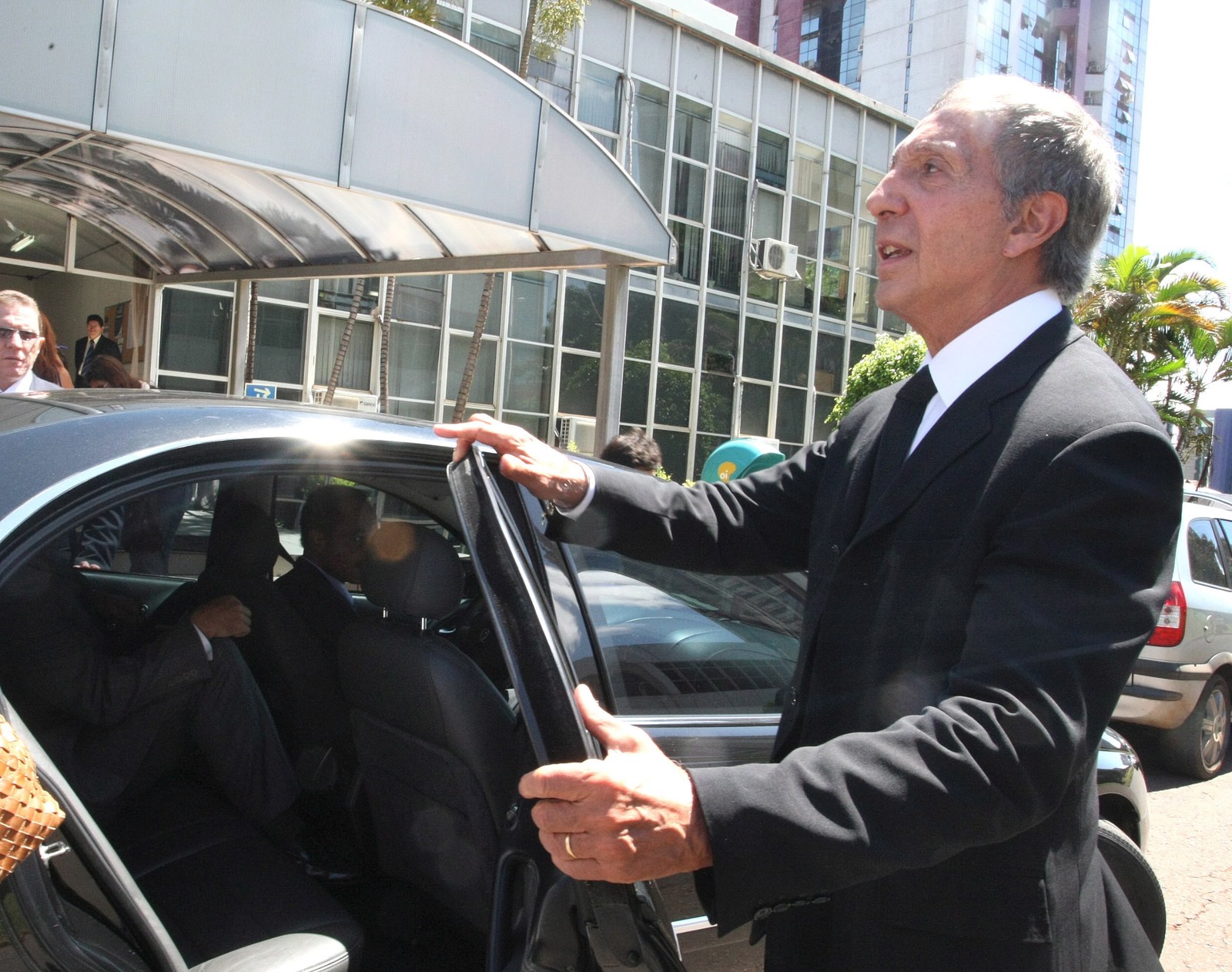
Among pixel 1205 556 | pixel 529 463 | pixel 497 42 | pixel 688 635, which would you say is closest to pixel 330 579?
pixel 688 635

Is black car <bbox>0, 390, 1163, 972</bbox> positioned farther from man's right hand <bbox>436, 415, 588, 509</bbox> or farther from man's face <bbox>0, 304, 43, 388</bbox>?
man's face <bbox>0, 304, 43, 388</bbox>

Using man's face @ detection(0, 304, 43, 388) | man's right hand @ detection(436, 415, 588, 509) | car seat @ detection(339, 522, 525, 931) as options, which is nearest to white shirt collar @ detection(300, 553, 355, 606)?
car seat @ detection(339, 522, 525, 931)

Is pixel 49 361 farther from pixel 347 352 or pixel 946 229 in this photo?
pixel 347 352

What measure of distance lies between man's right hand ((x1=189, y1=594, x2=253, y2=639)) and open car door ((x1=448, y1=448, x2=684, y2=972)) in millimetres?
1363

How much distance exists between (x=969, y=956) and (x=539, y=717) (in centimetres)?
63

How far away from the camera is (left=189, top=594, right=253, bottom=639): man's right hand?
2.73 metres

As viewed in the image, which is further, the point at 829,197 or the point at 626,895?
the point at 829,197

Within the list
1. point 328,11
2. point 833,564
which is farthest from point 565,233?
point 833,564

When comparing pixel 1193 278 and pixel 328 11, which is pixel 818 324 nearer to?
pixel 1193 278

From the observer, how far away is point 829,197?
21734 millimetres

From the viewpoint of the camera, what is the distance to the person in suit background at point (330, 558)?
3.01 m

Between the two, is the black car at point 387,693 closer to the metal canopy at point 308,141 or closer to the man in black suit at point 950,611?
the man in black suit at point 950,611

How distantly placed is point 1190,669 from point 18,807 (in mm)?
6236

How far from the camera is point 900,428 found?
158 centimetres
